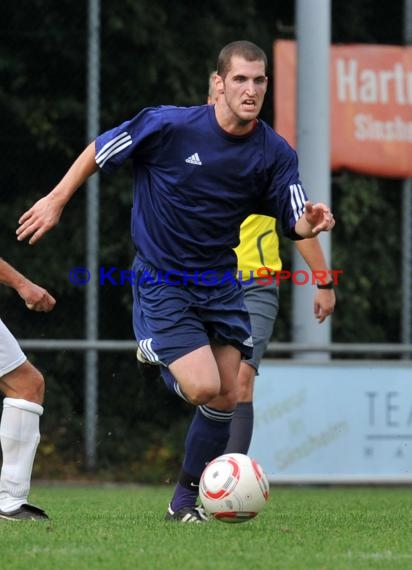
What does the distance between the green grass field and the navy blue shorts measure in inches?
30.0

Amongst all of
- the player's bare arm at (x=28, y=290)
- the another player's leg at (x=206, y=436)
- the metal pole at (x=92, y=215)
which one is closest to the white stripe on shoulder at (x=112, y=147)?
the player's bare arm at (x=28, y=290)

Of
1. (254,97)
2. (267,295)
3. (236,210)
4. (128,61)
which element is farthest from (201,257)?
(128,61)

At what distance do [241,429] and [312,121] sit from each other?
3580 millimetres

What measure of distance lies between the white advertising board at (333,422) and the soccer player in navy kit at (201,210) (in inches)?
138

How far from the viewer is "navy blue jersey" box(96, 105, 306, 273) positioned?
6.16 meters

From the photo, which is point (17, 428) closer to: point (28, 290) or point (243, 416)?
point (28, 290)

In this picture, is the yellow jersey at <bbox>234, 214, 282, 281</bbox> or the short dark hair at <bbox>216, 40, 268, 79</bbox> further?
the yellow jersey at <bbox>234, 214, 282, 281</bbox>

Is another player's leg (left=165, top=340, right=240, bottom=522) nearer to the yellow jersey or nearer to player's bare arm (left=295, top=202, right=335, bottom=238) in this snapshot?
player's bare arm (left=295, top=202, right=335, bottom=238)

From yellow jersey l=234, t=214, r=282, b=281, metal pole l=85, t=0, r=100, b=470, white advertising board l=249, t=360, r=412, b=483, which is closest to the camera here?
yellow jersey l=234, t=214, r=282, b=281

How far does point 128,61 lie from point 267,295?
3718 mm

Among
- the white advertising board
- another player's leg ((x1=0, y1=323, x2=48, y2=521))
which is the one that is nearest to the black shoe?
another player's leg ((x1=0, y1=323, x2=48, y2=521))

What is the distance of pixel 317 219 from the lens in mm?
5957

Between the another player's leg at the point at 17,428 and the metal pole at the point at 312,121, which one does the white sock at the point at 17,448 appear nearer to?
the another player's leg at the point at 17,428

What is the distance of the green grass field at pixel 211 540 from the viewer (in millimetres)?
4812
